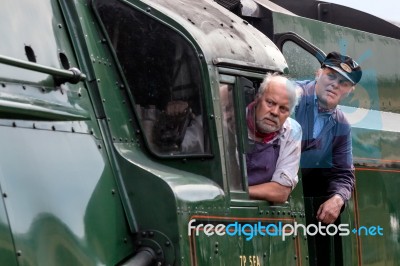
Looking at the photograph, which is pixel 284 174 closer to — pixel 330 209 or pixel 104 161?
pixel 330 209

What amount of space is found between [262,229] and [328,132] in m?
1.53

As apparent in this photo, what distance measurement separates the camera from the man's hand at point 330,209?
22.2 feet

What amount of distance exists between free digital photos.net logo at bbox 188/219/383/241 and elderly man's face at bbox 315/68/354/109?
89cm

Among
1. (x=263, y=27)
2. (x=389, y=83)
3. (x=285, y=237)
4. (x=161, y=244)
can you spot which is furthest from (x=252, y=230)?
(x=389, y=83)

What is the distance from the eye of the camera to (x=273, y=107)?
5.96 meters

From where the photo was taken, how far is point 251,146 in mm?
5953

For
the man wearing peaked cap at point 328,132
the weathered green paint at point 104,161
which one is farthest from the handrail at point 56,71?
the man wearing peaked cap at point 328,132

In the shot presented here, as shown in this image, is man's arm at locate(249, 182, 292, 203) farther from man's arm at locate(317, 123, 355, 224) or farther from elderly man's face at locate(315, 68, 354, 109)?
elderly man's face at locate(315, 68, 354, 109)

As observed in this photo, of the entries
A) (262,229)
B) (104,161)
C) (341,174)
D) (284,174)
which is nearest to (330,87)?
(341,174)

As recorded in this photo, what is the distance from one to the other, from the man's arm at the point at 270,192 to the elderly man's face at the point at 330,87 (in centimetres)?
119

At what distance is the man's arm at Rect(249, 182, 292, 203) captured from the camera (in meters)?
5.82

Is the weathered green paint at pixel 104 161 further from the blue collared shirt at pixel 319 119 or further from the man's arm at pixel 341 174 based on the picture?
the blue collared shirt at pixel 319 119

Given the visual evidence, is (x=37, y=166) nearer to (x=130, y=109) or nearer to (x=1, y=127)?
(x=1, y=127)

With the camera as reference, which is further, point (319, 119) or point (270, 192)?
point (319, 119)
